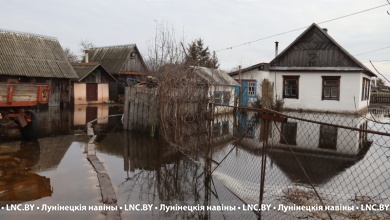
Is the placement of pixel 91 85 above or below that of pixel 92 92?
above

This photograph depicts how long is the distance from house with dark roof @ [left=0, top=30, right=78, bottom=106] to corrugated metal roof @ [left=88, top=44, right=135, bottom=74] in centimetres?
794

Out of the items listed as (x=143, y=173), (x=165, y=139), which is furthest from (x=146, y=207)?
(x=165, y=139)

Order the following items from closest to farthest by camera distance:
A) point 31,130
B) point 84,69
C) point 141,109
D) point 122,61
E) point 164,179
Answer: point 164,179, point 31,130, point 141,109, point 84,69, point 122,61

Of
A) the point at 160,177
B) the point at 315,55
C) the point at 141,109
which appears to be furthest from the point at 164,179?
the point at 315,55

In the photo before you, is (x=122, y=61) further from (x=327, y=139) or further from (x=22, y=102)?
(x=327, y=139)

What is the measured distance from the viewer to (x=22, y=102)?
9.79 metres

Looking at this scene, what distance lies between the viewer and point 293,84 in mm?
24969

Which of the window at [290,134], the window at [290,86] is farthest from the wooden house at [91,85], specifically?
the window at [290,134]

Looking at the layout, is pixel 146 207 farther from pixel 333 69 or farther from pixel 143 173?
pixel 333 69

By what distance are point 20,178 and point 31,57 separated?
63.0ft

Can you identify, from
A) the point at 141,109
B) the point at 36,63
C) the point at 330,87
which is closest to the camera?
the point at 141,109

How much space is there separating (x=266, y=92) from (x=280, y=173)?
17.3 metres

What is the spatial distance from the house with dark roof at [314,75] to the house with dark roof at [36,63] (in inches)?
548

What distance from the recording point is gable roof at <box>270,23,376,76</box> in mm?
22688
